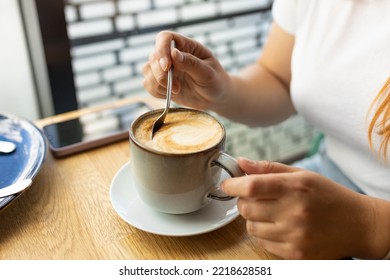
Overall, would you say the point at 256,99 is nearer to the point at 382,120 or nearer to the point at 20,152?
the point at 382,120

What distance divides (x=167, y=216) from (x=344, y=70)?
42 centimetres

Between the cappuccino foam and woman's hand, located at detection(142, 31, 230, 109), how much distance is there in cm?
9

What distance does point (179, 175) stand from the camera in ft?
1.64

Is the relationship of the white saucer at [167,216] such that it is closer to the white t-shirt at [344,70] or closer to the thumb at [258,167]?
the thumb at [258,167]

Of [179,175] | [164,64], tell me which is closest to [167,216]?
[179,175]

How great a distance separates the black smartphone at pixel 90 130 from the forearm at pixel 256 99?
190mm

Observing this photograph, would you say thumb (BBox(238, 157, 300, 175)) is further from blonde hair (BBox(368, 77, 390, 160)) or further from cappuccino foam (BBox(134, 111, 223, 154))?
blonde hair (BBox(368, 77, 390, 160))

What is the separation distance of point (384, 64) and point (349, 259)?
0.33 metres

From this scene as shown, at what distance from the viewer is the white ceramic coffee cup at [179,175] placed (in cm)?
49

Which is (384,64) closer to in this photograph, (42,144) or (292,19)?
(292,19)

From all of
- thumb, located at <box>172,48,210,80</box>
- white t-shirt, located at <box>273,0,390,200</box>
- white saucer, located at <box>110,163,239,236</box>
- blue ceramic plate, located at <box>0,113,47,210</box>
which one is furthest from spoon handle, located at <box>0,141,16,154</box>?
white t-shirt, located at <box>273,0,390,200</box>

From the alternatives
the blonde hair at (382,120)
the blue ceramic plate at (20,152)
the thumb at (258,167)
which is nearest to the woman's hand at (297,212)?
the thumb at (258,167)

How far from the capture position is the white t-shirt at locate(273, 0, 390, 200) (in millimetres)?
673

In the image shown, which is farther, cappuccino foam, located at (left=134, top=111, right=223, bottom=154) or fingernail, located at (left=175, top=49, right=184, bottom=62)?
fingernail, located at (left=175, top=49, right=184, bottom=62)
